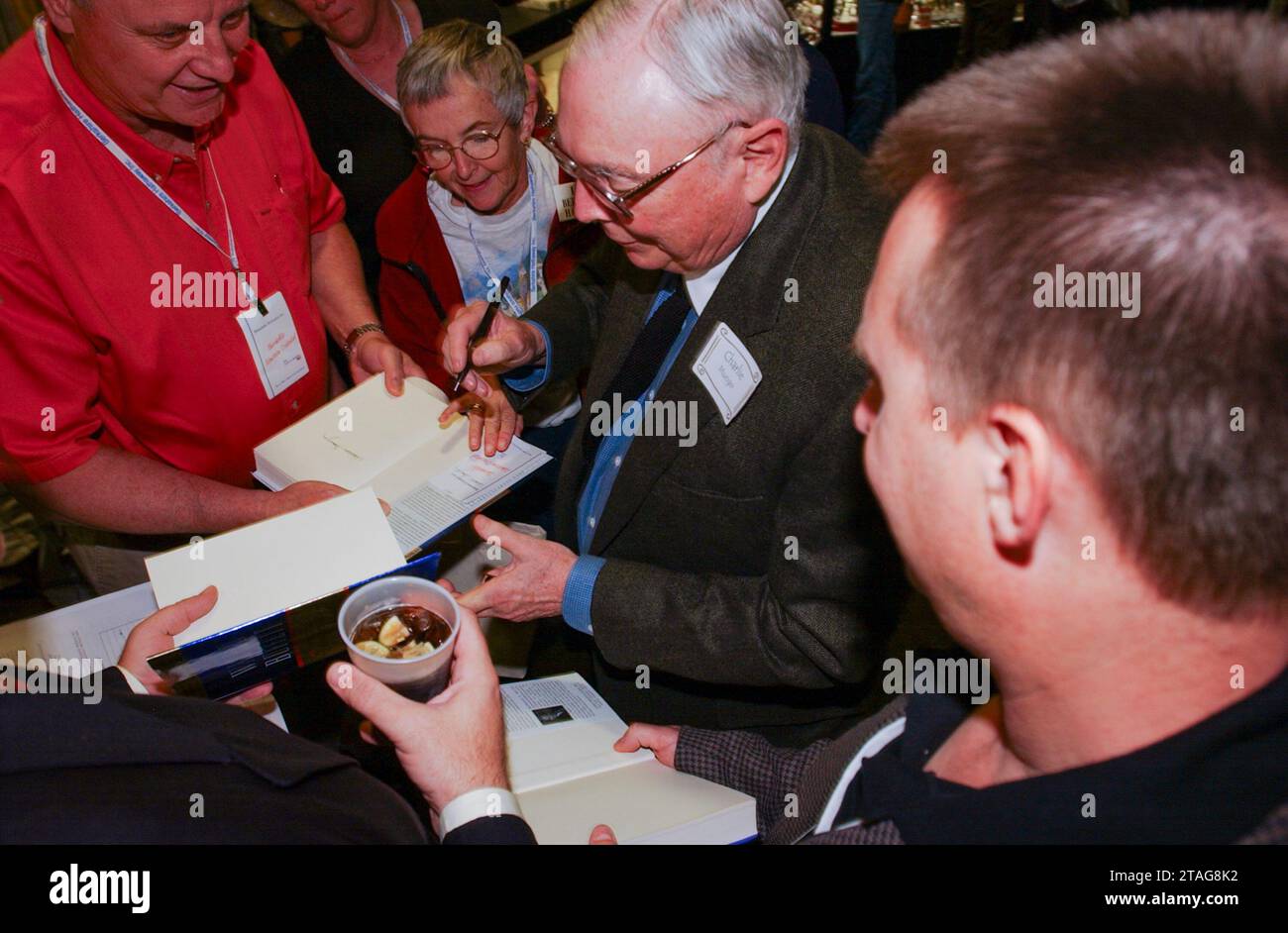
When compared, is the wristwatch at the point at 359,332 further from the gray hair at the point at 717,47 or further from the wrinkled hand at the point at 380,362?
the gray hair at the point at 717,47

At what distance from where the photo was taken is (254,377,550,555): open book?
1.90 m

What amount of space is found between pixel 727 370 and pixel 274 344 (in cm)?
123

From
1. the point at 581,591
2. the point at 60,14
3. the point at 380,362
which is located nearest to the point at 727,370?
the point at 581,591

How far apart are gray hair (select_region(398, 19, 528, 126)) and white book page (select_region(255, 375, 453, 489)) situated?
0.90 metres

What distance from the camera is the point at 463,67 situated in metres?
2.46

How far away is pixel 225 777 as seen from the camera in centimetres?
87

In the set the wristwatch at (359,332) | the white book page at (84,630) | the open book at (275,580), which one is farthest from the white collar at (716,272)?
the white book page at (84,630)

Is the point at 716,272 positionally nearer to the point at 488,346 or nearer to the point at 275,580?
the point at 488,346

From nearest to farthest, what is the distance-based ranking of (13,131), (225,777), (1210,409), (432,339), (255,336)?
(1210,409) < (225,777) < (13,131) < (255,336) < (432,339)

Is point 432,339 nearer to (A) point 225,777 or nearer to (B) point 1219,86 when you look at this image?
(A) point 225,777

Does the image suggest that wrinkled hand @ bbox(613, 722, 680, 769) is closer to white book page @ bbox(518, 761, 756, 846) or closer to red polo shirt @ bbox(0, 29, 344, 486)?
white book page @ bbox(518, 761, 756, 846)

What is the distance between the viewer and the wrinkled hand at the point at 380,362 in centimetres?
223
